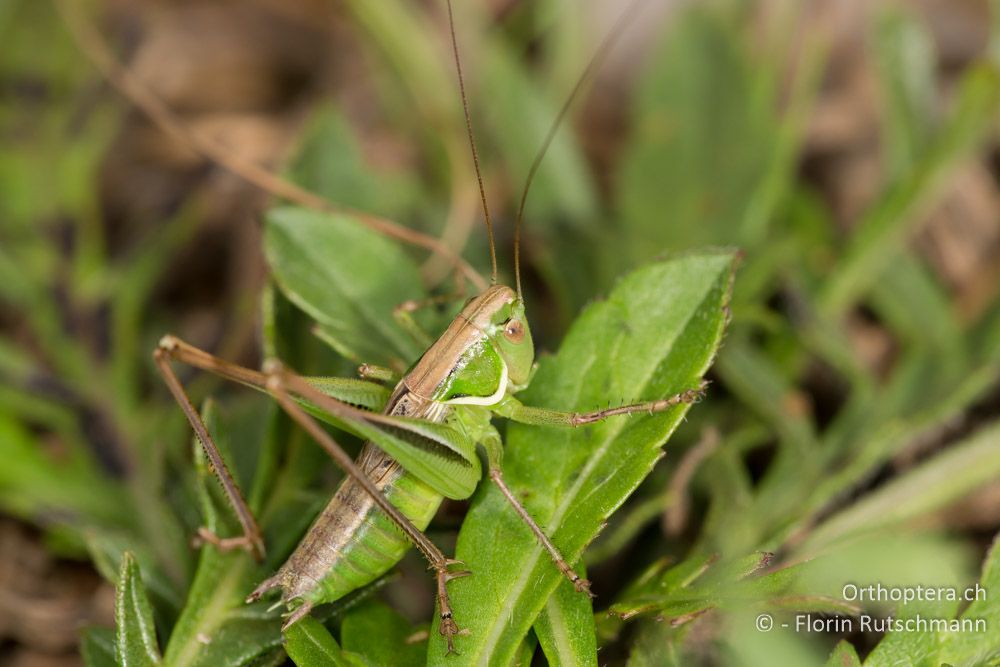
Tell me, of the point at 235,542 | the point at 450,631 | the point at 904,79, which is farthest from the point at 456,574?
the point at 904,79

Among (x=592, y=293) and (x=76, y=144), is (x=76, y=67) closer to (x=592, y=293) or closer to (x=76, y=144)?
(x=76, y=144)

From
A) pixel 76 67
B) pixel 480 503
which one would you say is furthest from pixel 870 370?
pixel 76 67

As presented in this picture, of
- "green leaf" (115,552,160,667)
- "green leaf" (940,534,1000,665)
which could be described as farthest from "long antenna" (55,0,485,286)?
"green leaf" (940,534,1000,665)

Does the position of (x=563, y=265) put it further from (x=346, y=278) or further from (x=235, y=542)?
(x=235, y=542)

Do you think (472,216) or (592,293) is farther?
(472,216)

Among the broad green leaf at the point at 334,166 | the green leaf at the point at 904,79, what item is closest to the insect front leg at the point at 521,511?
the broad green leaf at the point at 334,166
